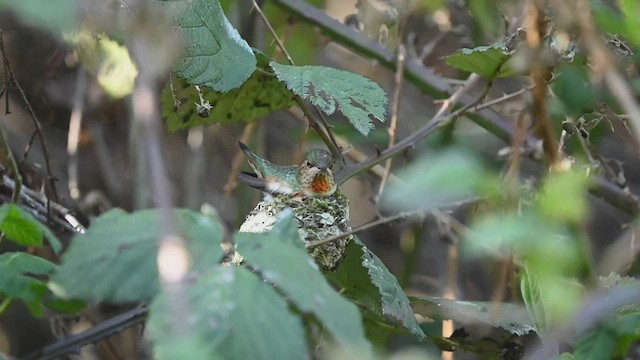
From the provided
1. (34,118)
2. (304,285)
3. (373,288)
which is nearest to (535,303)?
(373,288)

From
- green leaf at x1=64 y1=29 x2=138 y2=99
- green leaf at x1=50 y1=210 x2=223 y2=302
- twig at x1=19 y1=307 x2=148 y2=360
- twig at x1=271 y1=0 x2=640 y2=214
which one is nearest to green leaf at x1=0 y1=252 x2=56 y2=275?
twig at x1=19 y1=307 x2=148 y2=360

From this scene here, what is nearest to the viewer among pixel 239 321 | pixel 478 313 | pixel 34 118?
pixel 239 321

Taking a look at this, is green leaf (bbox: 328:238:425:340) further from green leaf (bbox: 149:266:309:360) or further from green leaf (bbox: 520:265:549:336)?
green leaf (bbox: 149:266:309:360)

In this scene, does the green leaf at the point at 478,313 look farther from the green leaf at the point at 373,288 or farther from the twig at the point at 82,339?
the twig at the point at 82,339

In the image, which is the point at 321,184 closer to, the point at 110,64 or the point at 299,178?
the point at 299,178

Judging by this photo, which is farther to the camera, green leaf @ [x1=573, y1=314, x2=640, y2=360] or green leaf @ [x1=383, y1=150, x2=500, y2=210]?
green leaf @ [x1=573, y1=314, x2=640, y2=360]

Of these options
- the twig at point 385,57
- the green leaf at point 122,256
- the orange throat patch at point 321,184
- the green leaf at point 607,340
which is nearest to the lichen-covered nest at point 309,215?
the orange throat patch at point 321,184
